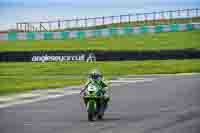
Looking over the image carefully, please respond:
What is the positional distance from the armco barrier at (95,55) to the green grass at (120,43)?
26.6 ft

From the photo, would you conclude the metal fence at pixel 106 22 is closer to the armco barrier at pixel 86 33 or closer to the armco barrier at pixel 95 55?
the armco barrier at pixel 86 33

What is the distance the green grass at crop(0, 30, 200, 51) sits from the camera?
54625 mm

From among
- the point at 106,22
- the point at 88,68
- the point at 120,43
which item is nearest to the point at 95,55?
the point at 88,68

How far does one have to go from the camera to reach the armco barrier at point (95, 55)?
43.1 metres

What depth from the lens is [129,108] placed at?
1845 cm

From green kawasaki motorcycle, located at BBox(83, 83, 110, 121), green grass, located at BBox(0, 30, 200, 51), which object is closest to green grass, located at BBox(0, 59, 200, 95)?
green grass, located at BBox(0, 30, 200, 51)

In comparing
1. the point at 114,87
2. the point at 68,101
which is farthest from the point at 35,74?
the point at 68,101

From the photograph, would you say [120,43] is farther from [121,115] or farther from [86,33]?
[121,115]

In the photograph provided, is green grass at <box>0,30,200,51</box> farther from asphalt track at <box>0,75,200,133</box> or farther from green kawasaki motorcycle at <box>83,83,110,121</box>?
green kawasaki motorcycle at <box>83,83,110,121</box>

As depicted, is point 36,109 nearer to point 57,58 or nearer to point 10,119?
point 10,119

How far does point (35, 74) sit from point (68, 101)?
1809 cm

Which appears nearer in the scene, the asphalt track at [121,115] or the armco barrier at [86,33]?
the asphalt track at [121,115]

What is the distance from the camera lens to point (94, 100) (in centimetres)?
1532

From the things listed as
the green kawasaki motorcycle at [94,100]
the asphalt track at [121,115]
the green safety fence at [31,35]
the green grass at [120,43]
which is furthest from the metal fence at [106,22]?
the green kawasaki motorcycle at [94,100]
